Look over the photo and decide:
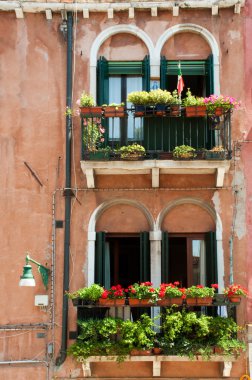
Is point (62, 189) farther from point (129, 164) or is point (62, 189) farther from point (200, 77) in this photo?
point (200, 77)

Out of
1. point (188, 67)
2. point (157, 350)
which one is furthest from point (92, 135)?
point (157, 350)

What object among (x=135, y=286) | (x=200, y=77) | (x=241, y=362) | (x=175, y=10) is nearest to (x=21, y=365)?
(x=135, y=286)

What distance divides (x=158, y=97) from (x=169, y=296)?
161 inches

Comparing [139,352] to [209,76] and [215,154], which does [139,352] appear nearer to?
[215,154]

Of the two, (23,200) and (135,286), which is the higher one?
(23,200)

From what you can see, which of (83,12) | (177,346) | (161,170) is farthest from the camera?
(83,12)

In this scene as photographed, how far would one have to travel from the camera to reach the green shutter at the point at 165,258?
14.1m

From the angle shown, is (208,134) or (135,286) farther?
(208,134)

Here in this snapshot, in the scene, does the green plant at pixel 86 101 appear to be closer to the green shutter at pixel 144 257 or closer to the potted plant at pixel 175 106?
the potted plant at pixel 175 106

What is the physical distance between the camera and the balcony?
45.5 feet

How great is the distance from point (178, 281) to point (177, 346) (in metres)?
1.66

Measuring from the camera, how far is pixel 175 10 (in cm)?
1514

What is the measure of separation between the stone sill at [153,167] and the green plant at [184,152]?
4.9 inches

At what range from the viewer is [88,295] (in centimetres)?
1314
